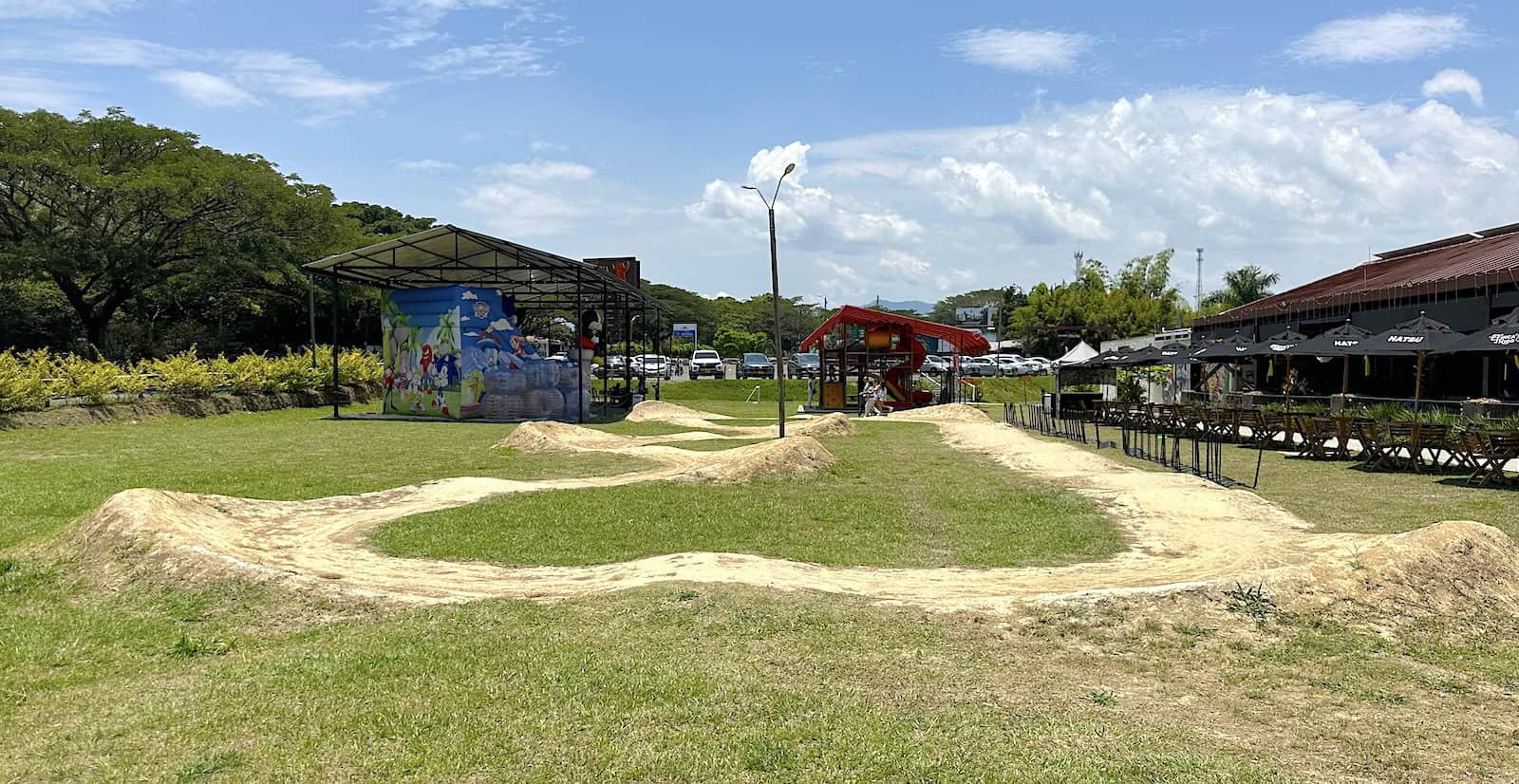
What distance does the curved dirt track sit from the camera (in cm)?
833

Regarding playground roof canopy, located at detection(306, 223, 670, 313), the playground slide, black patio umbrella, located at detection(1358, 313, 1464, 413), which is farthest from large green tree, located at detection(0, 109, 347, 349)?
black patio umbrella, located at detection(1358, 313, 1464, 413)

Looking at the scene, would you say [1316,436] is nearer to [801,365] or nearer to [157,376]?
[157,376]

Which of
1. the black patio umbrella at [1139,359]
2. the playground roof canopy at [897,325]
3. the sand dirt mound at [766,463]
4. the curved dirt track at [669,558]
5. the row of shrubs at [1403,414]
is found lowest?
the curved dirt track at [669,558]

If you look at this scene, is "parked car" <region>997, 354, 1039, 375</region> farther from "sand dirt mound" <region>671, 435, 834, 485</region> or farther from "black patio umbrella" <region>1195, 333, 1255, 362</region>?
"sand dirt mound" <region>671, 435, 834, 485</region>

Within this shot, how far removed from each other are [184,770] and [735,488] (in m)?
10.2

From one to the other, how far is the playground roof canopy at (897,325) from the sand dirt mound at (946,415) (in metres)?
3.86

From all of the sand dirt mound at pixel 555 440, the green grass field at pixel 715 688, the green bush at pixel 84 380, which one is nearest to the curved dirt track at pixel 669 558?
the green grass field at pixel 715 688

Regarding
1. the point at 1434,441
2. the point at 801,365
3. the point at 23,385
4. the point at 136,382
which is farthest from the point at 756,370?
the point at 1434,441

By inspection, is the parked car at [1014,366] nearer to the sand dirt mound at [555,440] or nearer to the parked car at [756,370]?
the parked car at [756,370]

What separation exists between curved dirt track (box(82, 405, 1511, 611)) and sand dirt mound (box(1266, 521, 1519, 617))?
9.8 inches

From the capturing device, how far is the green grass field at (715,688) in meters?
4.66

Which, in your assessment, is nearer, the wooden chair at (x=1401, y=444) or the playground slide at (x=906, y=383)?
the wooden chair at (x=1401, y=444)

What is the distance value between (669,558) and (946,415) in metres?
22.4

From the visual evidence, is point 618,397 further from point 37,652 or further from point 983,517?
point 37,652
